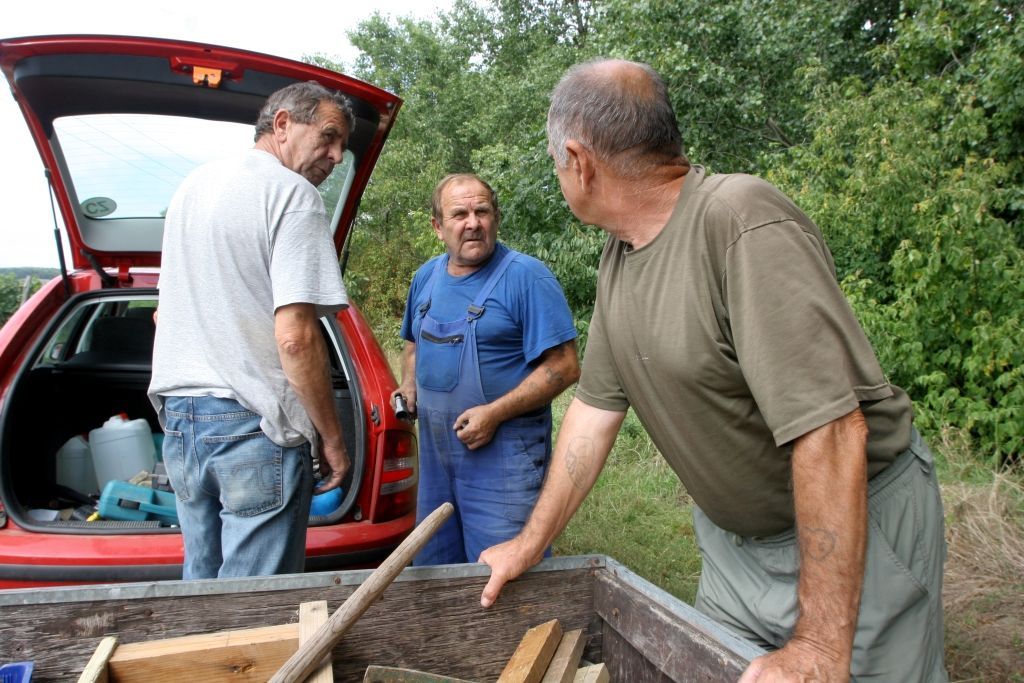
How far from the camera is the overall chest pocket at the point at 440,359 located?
293 cm

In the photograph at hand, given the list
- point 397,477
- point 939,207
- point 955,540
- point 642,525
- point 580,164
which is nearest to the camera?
point 580,164

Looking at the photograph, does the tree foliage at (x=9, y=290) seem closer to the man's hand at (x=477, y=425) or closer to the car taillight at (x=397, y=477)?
the car taillight at (x=397, y=477)

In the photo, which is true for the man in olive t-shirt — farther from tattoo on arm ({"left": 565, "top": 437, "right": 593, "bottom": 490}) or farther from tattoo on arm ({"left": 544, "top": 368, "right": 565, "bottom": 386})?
tattoo on arm ({"left": 544, "top": 368, "right": 565, "bottom": 386})

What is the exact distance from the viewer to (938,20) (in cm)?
710

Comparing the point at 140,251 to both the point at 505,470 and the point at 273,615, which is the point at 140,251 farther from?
the point at 273,615

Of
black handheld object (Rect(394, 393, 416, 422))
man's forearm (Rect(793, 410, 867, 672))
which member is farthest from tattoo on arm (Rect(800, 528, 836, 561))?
black handheld object (Rect(394, 393, 416, 422))

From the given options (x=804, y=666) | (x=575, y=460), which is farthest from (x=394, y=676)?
(x=804, y=666)

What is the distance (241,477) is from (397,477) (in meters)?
0.86

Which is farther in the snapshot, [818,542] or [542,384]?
[542,384]

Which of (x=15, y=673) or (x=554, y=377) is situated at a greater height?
(x=554, y=377)

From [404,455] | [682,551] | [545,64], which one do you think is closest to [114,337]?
[404,455]

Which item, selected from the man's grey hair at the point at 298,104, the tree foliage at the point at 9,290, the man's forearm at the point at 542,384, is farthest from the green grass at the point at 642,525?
the tree foliage at the point at 9,290

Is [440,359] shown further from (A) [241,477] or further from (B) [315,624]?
(B) [315,624]

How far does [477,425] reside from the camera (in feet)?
9.11
